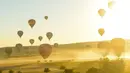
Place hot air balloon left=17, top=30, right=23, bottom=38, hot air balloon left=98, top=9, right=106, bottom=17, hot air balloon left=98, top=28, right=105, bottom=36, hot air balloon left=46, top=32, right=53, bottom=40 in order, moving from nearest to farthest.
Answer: hot air balloon left=98, top=9, right=106, bottom=17, hot air balloon left=98, top=28, right=105, bottom=36, hot air balloon left=46, top=32, right=53, bottom=40, hot air balloon left=17, top=30, right=23, bottom=38

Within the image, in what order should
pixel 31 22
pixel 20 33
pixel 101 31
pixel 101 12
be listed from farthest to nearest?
1. pixel 20 33
2. pixel 101 31
3. pixel 31 22
4. pixel 101 12

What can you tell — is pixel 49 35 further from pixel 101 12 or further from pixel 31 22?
pixel 101 12

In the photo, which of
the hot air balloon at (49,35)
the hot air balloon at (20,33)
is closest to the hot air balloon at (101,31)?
the hot air balloon at (49,35)

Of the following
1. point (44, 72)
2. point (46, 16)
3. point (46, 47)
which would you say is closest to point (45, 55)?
point (46, 47)

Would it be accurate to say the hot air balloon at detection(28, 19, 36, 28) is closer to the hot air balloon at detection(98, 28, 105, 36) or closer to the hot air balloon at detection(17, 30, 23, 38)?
the hot air balloon at detection(98, 28, 105, 36)

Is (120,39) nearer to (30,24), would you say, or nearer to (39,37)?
(30,24)

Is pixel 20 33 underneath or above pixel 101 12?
above

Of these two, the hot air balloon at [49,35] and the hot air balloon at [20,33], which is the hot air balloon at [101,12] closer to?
the hot air balloon at [49,35]

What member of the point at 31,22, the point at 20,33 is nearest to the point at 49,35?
the point at 20,33

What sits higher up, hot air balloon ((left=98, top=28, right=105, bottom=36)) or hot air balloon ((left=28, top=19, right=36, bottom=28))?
hot air balloon ((left=28, top=19, right=36, bottom=28))

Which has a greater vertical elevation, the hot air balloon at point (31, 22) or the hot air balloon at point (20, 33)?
the hot air balloon at point (20, 33)

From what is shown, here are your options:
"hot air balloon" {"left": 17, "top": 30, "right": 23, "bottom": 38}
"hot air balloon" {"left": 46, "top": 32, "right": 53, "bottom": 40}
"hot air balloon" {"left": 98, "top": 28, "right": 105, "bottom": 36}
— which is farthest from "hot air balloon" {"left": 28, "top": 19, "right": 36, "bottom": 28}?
"hot air balloon" {"left": 17, "top": 30, "right": 23, "bottom": 38}

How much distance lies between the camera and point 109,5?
298 ft

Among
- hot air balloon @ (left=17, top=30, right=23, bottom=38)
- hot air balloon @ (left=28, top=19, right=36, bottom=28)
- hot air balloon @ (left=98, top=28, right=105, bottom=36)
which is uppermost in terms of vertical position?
hot air balloon @ (left=17, top=30, right=23, bottom=38)
